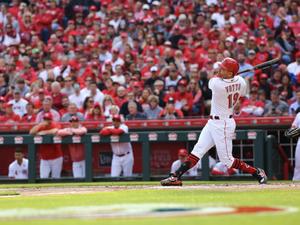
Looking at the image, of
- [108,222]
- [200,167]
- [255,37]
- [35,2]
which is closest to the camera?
[108,222]

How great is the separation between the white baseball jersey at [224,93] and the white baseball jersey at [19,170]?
6236 millimetres

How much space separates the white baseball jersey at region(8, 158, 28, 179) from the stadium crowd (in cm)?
113

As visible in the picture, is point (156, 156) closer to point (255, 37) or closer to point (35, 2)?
point (255, 37)

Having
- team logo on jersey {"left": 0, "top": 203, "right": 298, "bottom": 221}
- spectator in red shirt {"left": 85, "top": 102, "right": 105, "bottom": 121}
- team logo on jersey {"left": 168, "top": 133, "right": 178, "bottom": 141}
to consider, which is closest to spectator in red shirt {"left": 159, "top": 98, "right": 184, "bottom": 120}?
team logo on jersey {"left": 168, "top": 133, "right": 178, "bottom": 141}

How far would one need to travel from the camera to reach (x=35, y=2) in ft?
74.3

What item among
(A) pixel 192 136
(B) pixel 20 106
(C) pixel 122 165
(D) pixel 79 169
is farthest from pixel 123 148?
(B) pixel 20 106

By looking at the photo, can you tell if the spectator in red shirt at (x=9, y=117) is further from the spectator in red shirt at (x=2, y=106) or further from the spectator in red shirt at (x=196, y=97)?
the spectator in red shirt at (x=196, y=97)

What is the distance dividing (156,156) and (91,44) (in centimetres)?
462

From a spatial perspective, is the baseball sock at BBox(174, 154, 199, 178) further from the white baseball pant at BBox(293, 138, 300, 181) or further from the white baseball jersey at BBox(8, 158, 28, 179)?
the white baseball jersey at BBox(8, 158, 28, 179)

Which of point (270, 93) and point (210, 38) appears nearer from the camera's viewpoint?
point (270, 93)

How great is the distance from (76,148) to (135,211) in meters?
9.66

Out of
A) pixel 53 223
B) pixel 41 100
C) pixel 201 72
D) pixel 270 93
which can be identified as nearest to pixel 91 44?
pixel 41 100

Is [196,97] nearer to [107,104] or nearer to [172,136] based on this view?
[172,136]

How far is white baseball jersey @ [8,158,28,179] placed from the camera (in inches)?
673
